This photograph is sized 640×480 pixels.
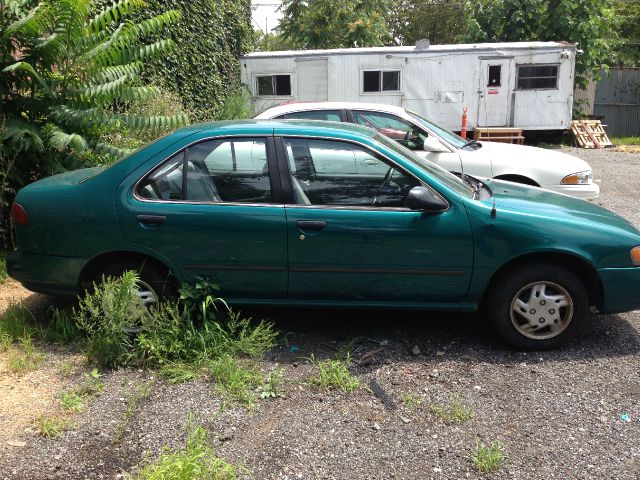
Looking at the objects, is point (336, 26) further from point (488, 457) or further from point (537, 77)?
point (488, 457)

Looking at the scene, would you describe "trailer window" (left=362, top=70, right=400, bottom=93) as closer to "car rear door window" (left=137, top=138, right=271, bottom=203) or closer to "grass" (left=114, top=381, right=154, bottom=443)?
"car rear door window" (left=137, top=138, right=271, bottom=203)

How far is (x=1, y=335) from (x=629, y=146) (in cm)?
1871

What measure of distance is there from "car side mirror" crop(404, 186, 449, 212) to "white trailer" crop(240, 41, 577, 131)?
12.9m

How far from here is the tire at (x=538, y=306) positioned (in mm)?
4250

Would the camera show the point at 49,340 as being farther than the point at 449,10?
No

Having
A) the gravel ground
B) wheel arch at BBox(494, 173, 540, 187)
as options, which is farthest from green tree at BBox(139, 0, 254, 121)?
the gravel ground

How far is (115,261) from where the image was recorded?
175 inches

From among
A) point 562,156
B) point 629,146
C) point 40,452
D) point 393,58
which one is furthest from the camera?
point 629,146

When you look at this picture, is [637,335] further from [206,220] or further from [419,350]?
[206,220]

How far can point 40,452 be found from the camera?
3236 mm

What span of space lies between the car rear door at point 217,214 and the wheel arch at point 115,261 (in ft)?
0.34

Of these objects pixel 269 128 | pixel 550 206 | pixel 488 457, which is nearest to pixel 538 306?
pixel 550 206

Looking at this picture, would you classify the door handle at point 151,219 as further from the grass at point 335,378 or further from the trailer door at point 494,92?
the trailer door at point 494,92

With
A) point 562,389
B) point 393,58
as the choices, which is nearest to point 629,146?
point 393,58
